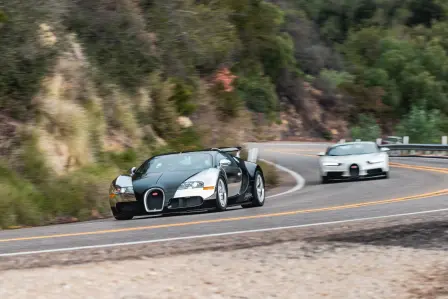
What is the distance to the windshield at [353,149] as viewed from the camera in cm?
2694

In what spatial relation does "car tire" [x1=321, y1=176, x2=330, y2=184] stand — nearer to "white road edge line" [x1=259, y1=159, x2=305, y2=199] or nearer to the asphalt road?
"white road edge line" [x1=259, y1=159, x2=305, y2=199]

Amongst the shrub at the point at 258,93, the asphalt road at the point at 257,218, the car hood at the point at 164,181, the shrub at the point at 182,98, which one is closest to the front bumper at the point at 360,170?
the asphalt road at the point at 257,218

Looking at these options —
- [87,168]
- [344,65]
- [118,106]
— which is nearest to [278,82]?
[344,65]

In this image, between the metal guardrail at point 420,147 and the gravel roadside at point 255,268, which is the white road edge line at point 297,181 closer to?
the metal guardrail at point 420,147

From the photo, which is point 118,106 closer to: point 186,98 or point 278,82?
point 186,98

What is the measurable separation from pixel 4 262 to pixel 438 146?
33.9 meters

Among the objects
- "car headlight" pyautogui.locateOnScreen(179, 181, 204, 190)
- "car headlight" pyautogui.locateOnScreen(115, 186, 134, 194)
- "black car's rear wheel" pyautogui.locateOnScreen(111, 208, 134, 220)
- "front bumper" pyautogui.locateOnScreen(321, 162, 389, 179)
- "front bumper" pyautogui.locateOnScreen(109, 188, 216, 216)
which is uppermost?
"car headlight" pyautogui.locateOnScreen(179, 181, 204, 190)

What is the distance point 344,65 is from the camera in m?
82.2

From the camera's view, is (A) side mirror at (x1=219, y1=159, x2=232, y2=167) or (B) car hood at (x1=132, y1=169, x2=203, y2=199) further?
(A) side mirror at (x1=219, y1=159, x2=232, y2=167)

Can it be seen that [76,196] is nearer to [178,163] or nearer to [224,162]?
[178,163]

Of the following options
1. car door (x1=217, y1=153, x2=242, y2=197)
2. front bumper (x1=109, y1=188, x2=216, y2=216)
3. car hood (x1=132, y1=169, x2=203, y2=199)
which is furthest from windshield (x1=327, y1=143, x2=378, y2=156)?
front bumper (x1=109, y1=188, x2=216, y2=216)

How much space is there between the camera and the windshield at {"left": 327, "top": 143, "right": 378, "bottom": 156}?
26.9 metres

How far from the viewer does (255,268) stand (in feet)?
28.6

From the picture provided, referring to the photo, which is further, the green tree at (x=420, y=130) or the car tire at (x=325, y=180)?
the green tree at (x=420, y=130)
